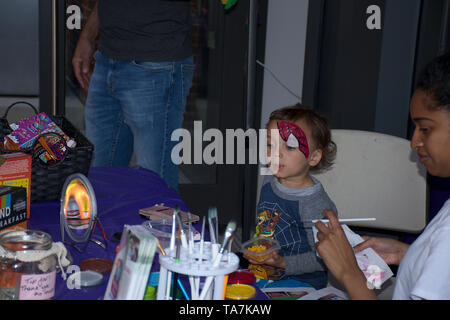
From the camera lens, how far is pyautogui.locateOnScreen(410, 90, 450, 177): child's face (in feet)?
3.57

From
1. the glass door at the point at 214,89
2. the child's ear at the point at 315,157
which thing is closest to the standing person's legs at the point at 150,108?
the child's ear at the point at 315,157

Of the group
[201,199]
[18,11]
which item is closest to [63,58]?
[18,11]

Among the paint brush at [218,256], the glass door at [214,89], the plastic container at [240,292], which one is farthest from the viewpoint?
the glass door at [214,89]

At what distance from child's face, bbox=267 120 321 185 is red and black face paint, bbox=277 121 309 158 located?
16 millimetres

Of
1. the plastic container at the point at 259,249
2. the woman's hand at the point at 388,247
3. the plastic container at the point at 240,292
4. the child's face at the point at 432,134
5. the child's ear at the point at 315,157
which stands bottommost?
the woman's hand at the point at 388,247

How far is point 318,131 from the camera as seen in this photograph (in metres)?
1.81

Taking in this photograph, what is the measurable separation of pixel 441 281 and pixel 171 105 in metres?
1.30

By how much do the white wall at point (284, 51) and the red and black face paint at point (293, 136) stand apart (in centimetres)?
149

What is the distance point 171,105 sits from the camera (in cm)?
203

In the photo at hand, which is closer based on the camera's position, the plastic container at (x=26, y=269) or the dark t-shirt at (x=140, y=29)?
the plastic container at (x=26, y=269)

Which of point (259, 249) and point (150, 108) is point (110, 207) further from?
point (150, 108)

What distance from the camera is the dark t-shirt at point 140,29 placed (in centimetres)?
192

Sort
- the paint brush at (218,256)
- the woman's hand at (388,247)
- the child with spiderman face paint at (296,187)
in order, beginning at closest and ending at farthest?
the paint brush at (218,256) < the woman's hand at (388,247) < the child with spiderman face paint at (296,187)

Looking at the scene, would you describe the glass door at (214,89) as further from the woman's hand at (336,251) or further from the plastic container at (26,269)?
the plastic container at (26,269)
